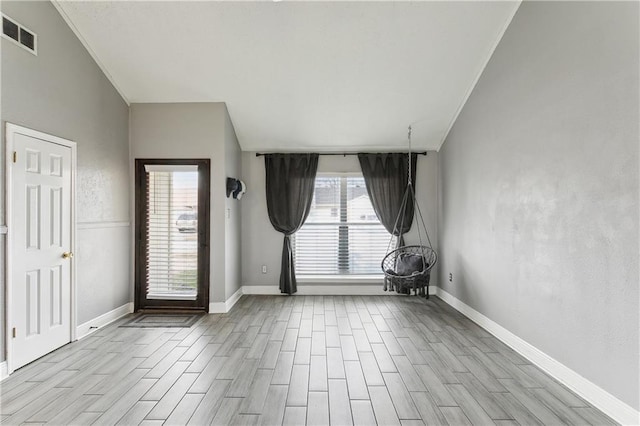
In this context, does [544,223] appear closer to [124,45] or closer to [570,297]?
[570,297]

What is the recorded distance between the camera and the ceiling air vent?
3.12 meters

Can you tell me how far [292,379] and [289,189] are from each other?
357 cm

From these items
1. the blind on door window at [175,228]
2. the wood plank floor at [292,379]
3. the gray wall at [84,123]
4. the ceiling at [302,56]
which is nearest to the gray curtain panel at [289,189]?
the ceiling at [302,56]

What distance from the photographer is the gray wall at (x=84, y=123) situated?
10.8 ft

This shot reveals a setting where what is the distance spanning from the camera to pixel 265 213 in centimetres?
611

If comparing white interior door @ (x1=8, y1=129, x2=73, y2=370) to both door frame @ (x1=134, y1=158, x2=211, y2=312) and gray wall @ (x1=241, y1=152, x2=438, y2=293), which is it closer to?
door frame @ (x1=134, y1=158, x2=211, y2=312)

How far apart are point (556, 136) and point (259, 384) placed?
3.18 m

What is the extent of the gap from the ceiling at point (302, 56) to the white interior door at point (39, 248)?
145cm

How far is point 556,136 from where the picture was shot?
9.99 feet

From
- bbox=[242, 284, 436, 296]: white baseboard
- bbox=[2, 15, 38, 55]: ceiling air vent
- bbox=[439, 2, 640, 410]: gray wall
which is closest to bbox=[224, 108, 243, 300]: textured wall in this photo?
bbox=[242, 284, 436, 296]: white baseboard

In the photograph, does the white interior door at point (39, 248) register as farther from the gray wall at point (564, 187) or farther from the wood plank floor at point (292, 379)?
the gray wall at point (564, 187)

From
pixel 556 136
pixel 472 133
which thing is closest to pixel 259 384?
pixel 556 136

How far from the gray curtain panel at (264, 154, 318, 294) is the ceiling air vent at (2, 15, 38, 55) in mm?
3249

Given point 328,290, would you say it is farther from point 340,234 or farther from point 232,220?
point 232,220
